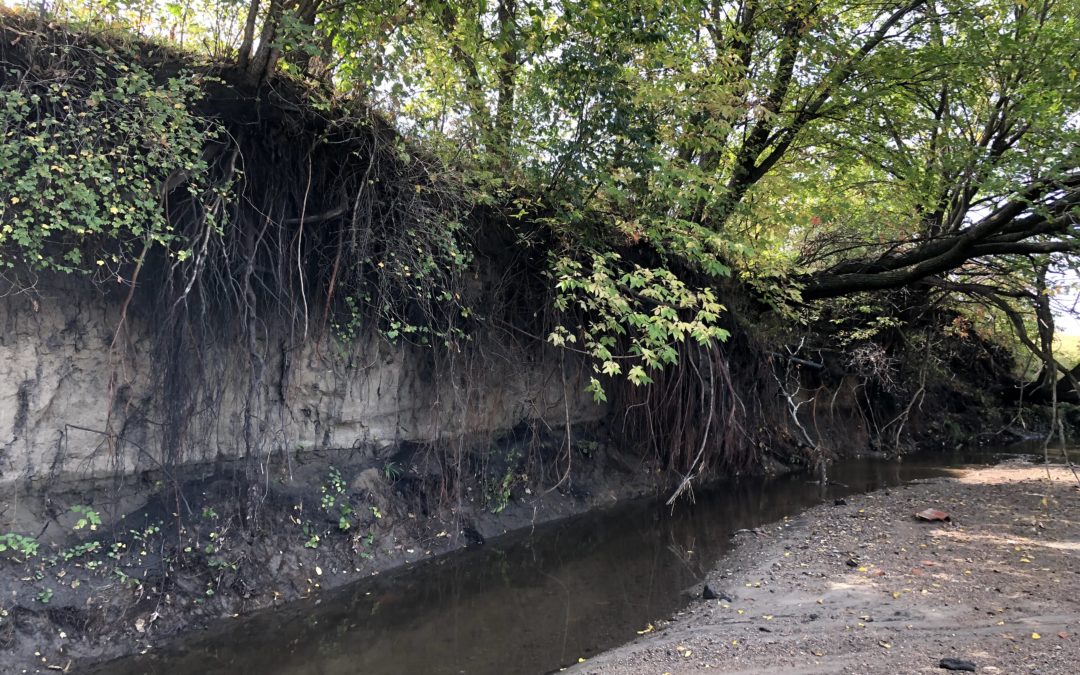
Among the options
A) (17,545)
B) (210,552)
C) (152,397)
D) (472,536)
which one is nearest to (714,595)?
(472,536)

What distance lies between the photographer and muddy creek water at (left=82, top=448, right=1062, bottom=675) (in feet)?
15.2

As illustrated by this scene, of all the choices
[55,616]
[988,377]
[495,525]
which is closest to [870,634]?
[495,525]

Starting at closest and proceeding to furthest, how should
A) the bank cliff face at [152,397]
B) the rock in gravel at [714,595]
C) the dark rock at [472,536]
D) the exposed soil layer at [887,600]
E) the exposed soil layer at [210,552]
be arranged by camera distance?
the exposed soil layer at [887,600] → the exposed soil layer at [210,552] → the bank cliff face at [152,397] → the rock in gravel at [714,595] → the dark rock at [472,536]

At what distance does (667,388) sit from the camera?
349 inches

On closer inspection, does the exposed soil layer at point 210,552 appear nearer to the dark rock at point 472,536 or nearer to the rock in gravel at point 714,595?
the dark rock at point 472,536

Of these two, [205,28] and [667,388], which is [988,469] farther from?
A: [205,28]

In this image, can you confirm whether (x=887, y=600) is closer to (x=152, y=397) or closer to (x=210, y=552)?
(x=210, y=552)

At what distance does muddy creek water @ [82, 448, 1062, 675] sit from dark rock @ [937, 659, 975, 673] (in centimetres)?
213

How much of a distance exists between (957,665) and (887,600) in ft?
4.51

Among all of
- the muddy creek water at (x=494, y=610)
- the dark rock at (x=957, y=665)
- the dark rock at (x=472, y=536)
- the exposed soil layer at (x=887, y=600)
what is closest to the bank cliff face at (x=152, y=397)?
the dark rock at (x=472, y=536)

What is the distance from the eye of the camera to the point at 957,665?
12.5 ft

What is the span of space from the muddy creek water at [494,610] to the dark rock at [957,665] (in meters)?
2.13

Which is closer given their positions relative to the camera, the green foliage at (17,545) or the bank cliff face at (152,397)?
the green foliage at (17,545)

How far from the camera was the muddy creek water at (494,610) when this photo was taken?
4.64 metres
